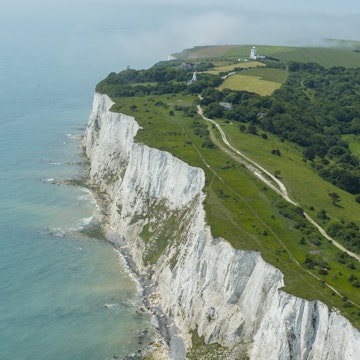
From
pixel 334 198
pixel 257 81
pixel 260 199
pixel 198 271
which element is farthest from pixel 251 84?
pixel 198 271

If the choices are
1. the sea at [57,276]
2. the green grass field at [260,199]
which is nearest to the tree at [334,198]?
the green grass field at [260,199]

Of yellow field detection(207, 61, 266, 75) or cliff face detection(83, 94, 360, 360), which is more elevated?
yellow field detection(207, 61, 266, 75)

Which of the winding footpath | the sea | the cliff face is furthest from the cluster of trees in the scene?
the sea

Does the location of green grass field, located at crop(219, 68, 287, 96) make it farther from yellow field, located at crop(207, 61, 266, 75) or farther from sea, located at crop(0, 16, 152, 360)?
sea, located at crop(0, 16, 152, 360)

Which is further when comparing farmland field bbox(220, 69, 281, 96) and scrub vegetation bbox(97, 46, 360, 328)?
farmland field bbox(220, 69, 281, 96)

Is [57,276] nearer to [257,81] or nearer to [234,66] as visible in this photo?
[257,81]

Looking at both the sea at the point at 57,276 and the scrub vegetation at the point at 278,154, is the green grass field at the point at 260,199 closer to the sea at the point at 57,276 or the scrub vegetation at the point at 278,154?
the scrub vegetation at the point at 278,154

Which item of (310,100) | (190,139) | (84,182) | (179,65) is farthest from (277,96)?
(179,65)
